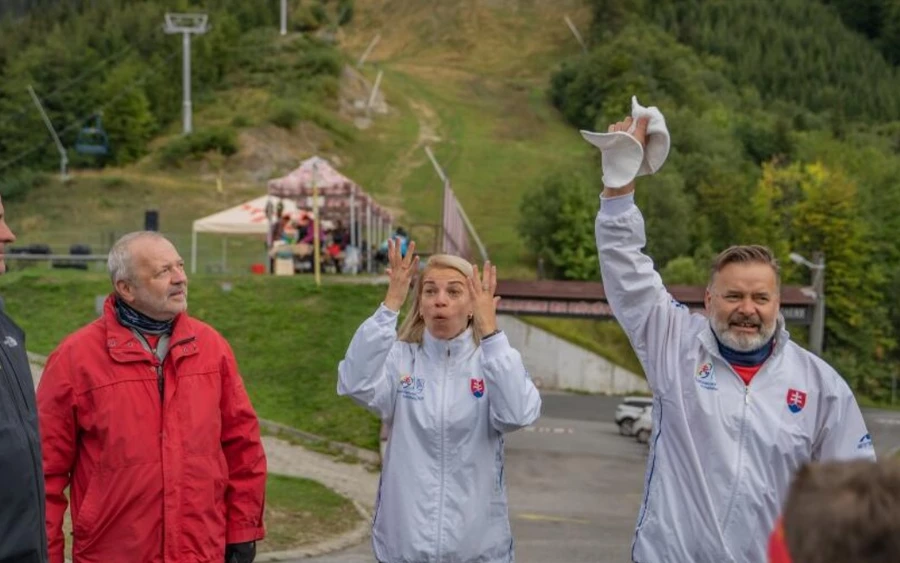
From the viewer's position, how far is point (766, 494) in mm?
4781

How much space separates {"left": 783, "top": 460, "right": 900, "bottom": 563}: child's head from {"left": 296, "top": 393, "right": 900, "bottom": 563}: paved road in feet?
40.1

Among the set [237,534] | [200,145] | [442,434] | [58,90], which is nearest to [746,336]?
[442,434]

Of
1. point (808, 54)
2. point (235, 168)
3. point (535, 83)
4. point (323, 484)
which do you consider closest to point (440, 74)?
point (535, 83)

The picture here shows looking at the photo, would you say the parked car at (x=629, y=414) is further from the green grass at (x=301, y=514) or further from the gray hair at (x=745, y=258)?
the gray hair at (x=745, y=258)

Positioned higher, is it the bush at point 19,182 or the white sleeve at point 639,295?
the white sleeve at point 639,295

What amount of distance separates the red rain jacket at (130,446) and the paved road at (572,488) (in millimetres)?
8634

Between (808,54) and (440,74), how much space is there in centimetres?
3127

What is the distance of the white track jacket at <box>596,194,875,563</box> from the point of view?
4781 millimetres

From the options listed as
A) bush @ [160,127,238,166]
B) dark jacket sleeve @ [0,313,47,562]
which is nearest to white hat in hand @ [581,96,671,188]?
dark jacket sleeve @ [0,313,47,562]

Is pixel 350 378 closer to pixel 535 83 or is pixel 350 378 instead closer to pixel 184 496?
pixel 184 496

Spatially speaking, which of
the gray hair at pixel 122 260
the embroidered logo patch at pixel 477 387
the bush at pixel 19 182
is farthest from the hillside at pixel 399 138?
the embroidered logo patch at pixel 477 387

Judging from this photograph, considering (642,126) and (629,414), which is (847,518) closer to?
(642,126)

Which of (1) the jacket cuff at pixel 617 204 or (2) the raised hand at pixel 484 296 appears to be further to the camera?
(2) the raised hand at pixel 484 296

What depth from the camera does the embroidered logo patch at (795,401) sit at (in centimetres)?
484
